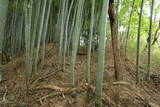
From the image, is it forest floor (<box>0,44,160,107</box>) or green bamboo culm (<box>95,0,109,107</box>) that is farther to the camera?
forest floor (<box>0,44,160,107</box>)

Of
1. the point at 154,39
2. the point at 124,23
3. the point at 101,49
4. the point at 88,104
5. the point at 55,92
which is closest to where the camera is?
the point at 101,49

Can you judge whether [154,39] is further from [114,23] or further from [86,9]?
[114,23]

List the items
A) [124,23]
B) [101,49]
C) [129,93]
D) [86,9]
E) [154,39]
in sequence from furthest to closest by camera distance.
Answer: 1. [154,39]
2. [124,23]
3. [86,9]
4. [129,93]
5. [101,49]

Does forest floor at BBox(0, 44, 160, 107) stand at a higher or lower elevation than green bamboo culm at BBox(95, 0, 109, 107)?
lower

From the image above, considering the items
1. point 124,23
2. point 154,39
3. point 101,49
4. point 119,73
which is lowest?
point 119,73

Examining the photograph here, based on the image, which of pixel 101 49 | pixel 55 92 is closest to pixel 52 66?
pixel 55 92

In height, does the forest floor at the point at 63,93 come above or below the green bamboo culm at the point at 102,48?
below

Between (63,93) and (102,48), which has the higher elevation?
(102,48)

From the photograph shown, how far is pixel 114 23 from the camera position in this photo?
143 inches

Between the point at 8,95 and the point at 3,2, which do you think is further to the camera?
the point at 3,2

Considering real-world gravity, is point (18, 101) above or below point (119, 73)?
below

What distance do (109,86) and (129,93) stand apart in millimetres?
459

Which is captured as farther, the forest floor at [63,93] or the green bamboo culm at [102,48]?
the forest floor at [63,93]

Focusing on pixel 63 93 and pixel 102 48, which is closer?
pixel 102 48
